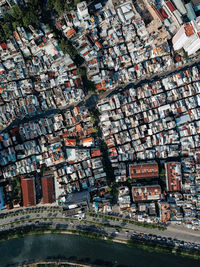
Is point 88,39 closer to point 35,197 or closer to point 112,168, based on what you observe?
point 112,168

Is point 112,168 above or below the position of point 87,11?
below

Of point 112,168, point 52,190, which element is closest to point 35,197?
point 52,190

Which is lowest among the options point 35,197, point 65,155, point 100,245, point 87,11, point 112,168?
point 100,245

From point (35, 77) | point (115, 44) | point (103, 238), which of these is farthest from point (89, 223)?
point (115, 44)

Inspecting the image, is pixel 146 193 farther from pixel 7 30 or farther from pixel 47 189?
pixel 7 30

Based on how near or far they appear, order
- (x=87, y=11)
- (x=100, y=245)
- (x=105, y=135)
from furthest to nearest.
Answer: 1. (x=100, y=245)
2. (x=105, y=135)
3. (x=87, y=11)

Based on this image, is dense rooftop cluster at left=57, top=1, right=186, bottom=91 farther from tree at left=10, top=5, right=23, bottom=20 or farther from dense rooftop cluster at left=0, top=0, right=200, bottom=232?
tree at left=10, top=5, right=23, bottom=20
